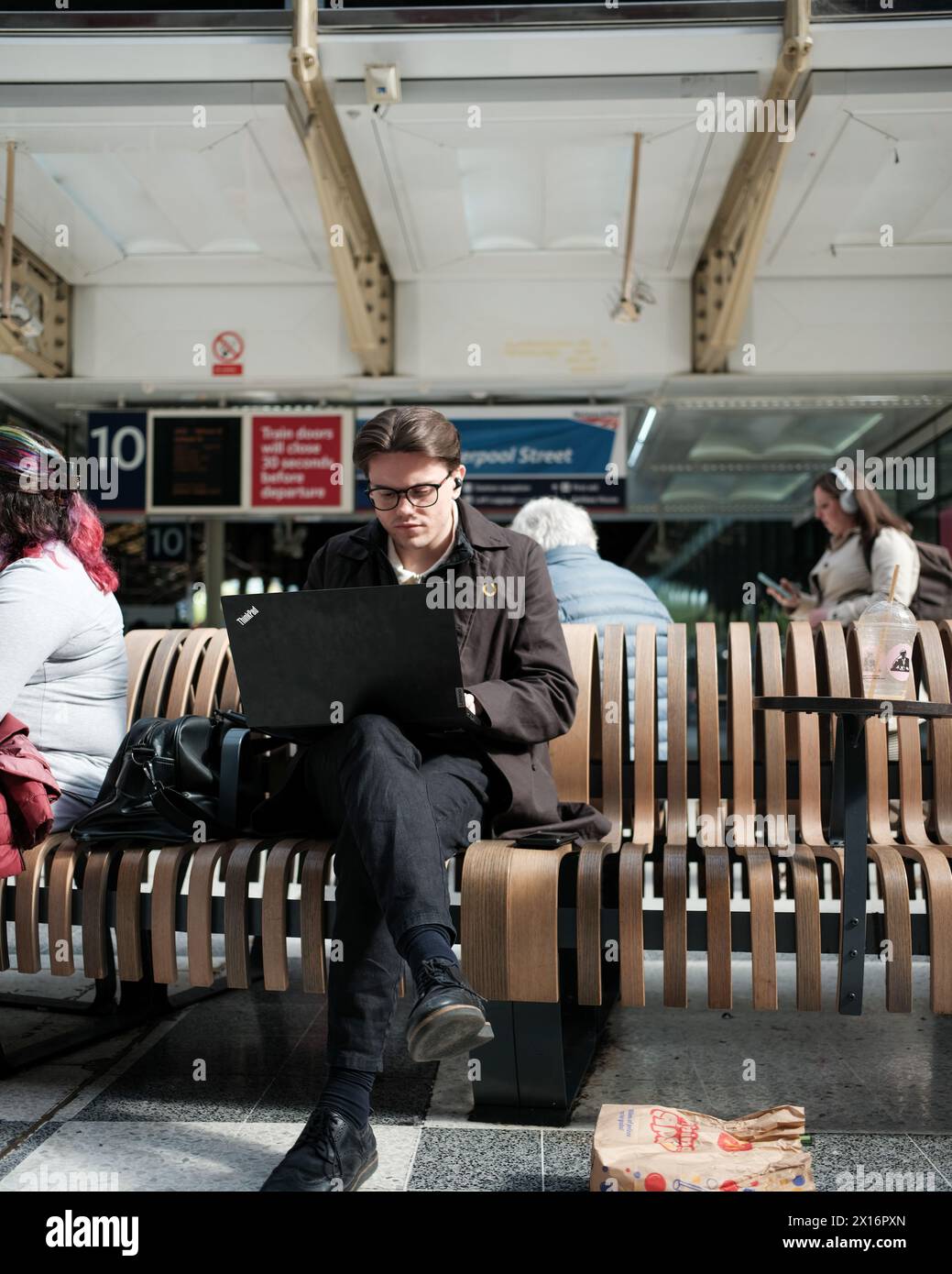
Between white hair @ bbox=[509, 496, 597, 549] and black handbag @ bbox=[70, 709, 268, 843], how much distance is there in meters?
1.35

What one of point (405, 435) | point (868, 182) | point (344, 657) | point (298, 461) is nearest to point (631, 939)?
point (344, 657)

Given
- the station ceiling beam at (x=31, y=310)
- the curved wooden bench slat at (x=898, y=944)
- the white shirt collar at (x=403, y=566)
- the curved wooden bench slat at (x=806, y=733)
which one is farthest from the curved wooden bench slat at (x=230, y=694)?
the station ceiling beam at (x=31, y=310)

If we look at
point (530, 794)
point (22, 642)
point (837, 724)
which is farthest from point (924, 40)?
point (22, 642)

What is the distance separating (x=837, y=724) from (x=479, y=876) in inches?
37.6

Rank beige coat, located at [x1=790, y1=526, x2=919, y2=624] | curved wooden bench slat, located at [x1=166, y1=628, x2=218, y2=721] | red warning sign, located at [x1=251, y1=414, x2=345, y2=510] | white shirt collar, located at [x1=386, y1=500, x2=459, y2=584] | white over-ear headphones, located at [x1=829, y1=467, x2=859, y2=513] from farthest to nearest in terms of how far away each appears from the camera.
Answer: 1. red warning sign, located at [x1=251, y1=414, x2=345, y2=510]
2. white over-ear headphones, located at [x1=829, y1=467, x2=859, y2=513]
3. beige coat, located at [x1=790, y1=526, x2=919, y2=624]
4. curved wooden bench slat, located at [x1=166, y1=628, x2=218, y2=721]
5. white shirt collar, located at [x1=386, y1=500, x2=459, y2=584]

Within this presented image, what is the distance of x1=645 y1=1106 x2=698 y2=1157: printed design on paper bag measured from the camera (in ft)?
6.33

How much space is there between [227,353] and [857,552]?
5.27 meters

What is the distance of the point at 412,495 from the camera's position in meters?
2.70

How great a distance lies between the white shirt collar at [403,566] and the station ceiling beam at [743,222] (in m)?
3.77

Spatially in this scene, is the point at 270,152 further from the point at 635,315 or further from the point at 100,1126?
the point at 100,1126

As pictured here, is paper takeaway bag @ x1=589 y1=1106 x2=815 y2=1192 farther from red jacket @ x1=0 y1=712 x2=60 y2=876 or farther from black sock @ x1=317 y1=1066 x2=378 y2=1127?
red jacket @ x1=0 y1=712 x2=60 y2=876

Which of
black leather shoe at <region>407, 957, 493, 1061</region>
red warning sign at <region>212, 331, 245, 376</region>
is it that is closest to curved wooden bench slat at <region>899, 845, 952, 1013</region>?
black leather shoe at <region>407, 957, 493, 1061</region>

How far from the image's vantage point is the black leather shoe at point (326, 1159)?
1.92m

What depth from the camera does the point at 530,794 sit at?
2.63 metres
